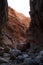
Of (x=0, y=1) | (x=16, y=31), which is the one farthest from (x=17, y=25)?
(x=0, y=1)

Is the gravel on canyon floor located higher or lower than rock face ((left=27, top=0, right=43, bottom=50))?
lower

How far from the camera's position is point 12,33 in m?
38.8

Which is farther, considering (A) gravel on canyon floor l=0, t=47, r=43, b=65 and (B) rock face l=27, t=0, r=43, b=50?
(B) rock face l=27, t=0, r=43, b=50

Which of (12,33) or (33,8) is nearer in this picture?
(33,8)

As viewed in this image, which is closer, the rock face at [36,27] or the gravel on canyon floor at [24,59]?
the gravel on canyon floor at [24,59]

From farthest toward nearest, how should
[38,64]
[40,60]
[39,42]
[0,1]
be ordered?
[0,1]
[39,42]
[40,60]
[38,64]

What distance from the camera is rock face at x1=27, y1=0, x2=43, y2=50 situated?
59.8 feet

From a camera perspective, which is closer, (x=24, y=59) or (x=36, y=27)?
(x=24, y=59)

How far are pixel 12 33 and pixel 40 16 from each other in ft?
66.5

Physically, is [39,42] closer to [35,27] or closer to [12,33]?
[35,27]

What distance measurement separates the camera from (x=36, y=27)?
1947 cm

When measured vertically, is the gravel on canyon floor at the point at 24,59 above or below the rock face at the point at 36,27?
below

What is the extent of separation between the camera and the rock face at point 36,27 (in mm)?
18219

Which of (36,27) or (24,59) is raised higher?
(36,27)
